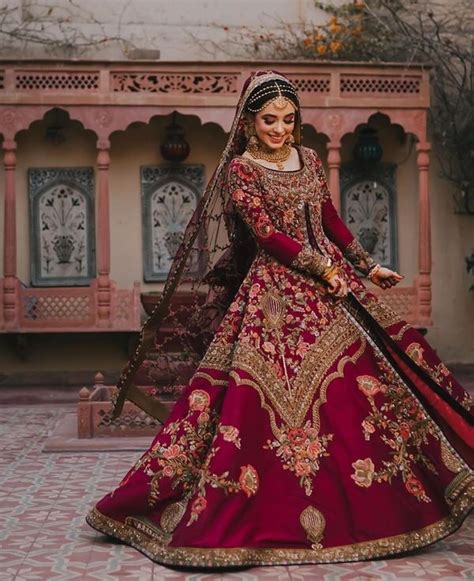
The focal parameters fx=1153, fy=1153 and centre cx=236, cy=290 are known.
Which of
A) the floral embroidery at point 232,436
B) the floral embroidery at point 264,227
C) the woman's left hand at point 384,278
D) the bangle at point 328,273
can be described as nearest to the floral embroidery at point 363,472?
Answer: the floral embroidery at point 232,436

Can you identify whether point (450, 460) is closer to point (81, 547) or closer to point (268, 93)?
point (81, 547)

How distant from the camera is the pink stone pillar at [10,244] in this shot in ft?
34.8

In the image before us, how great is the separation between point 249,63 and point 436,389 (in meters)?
6.90

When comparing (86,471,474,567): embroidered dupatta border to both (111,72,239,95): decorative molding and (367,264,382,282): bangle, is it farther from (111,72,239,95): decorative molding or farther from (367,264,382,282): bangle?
(111,72,239,95): decorative molding

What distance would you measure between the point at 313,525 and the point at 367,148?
7986 millimetres

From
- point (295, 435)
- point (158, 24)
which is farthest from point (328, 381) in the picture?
point (158, 24)

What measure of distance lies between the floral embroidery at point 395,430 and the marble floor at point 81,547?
0.29 metres

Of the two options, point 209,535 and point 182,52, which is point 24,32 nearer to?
point 182,52

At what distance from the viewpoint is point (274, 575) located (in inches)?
151

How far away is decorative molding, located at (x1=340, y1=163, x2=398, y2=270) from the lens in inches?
465

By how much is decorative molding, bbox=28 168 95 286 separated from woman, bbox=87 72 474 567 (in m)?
6.98

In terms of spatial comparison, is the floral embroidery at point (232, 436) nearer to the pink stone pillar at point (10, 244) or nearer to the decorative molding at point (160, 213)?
the pink stone pillar at point (10, 244)

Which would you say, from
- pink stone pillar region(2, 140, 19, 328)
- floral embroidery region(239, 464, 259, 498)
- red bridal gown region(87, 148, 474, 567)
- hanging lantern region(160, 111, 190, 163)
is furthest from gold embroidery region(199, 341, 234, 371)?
hanging lantern region(160, 111, 190, 163)

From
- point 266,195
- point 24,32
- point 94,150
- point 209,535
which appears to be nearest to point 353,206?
point 94,150
